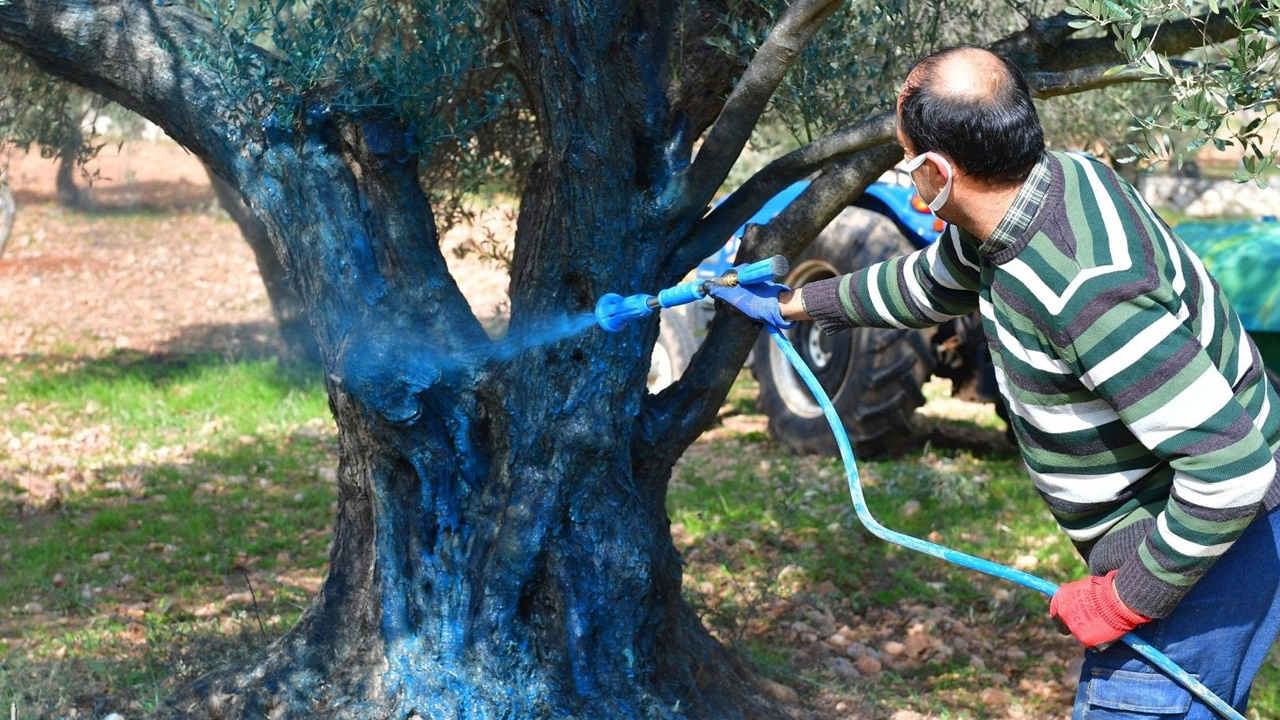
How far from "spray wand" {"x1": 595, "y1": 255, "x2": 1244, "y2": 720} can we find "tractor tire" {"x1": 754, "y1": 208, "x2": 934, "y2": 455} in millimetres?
4005

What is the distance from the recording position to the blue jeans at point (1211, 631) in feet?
7.87

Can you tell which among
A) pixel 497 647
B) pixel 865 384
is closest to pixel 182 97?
pixel 497 647

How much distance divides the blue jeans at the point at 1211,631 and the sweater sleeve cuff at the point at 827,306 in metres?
0.97

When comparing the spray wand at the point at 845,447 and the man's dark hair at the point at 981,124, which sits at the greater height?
the man's dark hair at the point at 981,124

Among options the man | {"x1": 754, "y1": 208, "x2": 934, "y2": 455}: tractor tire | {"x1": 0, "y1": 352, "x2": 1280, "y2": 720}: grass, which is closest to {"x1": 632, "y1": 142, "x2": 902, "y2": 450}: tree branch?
the man

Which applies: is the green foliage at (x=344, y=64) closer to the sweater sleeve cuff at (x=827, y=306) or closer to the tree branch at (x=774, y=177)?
the tree branch at (x=774, y=177)

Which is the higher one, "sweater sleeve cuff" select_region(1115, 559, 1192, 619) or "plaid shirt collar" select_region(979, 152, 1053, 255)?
"plaid shirt collar" select_region(979, 152, 1053, 255)

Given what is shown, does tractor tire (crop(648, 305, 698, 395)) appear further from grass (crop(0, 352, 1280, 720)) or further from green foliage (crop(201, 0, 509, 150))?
green foliage (crop(201, 0, 509, 150))

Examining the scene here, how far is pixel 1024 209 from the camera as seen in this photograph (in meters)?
2.27

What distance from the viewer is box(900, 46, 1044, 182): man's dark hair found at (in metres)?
2.25

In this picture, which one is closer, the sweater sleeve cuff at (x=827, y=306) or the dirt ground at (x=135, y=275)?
the sweater sleeve cuff at (x=827, y=306)

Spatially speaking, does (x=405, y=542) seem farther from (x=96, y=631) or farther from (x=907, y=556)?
(x=907, y=556)

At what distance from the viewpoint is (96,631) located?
4719 mm

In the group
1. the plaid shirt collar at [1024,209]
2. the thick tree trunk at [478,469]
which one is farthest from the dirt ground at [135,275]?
the plaid shirt collar at [1024,209]
